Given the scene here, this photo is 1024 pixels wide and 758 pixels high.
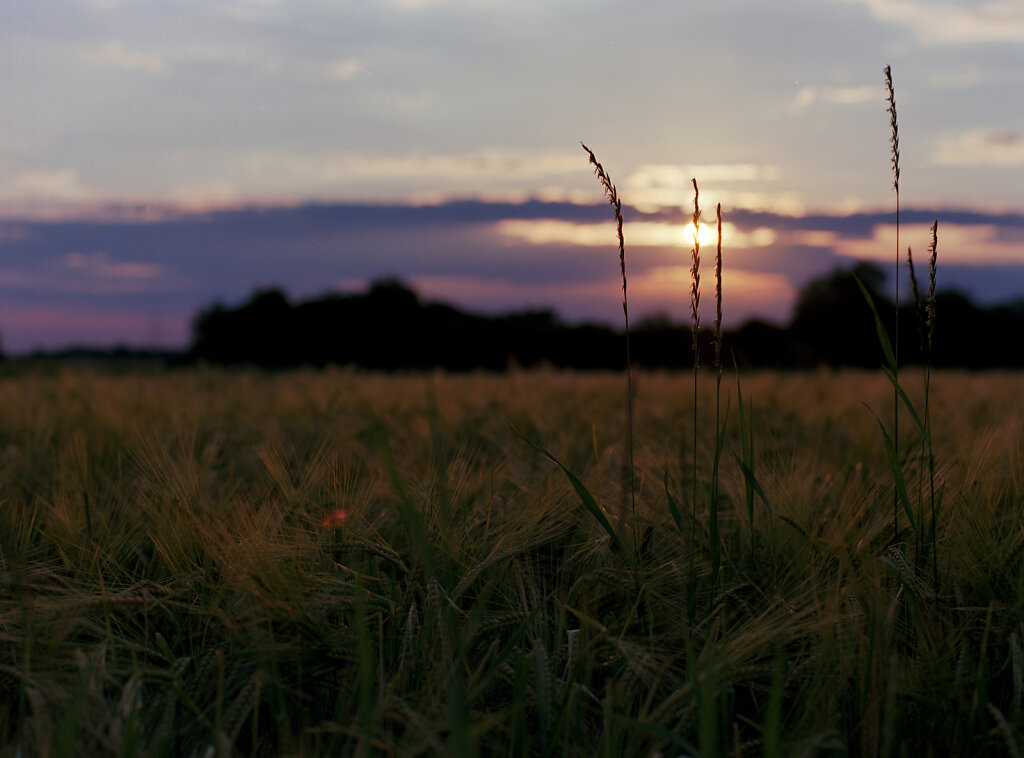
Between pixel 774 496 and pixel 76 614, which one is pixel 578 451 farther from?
pixel 76 614

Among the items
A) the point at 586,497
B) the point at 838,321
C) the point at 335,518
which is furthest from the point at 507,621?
the point at 838,321

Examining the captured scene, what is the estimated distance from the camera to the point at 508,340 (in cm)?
1233

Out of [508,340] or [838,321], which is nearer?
[508,340]

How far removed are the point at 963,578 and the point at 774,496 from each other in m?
0.40

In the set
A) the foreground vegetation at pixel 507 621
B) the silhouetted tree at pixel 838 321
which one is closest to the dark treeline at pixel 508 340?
the silhouetted tree at pixel 838 321

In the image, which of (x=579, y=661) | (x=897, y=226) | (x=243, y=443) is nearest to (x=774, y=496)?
(x=897, y=226)

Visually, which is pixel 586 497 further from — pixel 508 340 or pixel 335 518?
pixel 508 340

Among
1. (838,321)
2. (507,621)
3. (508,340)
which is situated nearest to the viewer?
(507,621)

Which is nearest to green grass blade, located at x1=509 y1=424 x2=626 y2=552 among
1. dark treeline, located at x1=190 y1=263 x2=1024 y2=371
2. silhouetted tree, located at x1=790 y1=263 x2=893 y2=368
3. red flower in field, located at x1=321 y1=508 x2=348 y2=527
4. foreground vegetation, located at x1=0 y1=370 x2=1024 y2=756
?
foreground vegetation, located at x1=0 y1=370 x2=1024 y2=756

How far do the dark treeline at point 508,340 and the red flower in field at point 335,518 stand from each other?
7753 millimetres

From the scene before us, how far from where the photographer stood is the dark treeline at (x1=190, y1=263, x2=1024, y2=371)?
11.2 metres

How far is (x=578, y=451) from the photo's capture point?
2.54 m

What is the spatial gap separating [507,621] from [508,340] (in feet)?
36.9

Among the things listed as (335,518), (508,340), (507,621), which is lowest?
(507,621)
